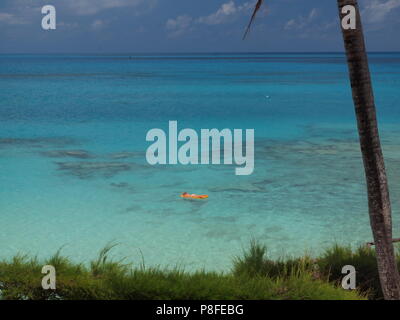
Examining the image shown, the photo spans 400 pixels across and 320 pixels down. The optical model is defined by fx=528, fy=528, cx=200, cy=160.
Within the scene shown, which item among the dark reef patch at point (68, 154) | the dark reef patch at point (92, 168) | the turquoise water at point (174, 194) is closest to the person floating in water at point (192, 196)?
the turquoise water at point (174, 194)

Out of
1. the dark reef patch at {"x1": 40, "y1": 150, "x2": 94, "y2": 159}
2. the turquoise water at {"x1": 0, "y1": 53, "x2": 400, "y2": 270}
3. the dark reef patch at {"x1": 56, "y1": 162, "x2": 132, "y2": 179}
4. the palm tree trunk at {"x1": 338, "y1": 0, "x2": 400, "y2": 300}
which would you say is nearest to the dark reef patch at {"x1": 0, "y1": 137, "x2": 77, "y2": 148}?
the turquoise water at {"x1": 0, "y1": 53, "x2": 400, "y2": 270}

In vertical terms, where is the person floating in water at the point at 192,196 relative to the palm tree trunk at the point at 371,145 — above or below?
above

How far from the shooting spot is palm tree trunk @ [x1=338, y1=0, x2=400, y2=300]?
4.12 metres

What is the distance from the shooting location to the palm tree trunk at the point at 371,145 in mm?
4125

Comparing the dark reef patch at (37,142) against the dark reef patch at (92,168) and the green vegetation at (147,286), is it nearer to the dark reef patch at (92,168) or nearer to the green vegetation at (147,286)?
the dark reef patch at (92,168)

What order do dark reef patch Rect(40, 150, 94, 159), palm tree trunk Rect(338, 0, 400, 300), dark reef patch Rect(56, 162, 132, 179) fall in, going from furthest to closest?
1. dark reef patch Rect(40, 150, 94, 159)
2. dark reef patch Rect(56, 162, 132, 179)
3. palm tree trunk Rect(338, 0, 400, 300)

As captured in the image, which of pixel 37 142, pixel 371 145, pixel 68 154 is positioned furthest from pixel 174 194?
pixel 37 142

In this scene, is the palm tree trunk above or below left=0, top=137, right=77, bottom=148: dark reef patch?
below

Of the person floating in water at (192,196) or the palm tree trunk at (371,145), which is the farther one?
the person floating in water at (192,196)

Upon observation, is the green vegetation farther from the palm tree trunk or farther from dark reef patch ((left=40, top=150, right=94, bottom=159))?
dark reef patch ((left=40, top=150, right=94, bottom=159))

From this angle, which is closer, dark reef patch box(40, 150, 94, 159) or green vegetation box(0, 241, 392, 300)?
green vegetation box(0, 241, 392, 300)

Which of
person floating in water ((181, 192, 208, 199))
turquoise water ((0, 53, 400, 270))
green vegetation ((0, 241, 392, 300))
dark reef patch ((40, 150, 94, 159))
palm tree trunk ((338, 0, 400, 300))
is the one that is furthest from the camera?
dark reef patch ((40, 150, 94, 159))

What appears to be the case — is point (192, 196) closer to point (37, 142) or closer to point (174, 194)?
point (174, 194)

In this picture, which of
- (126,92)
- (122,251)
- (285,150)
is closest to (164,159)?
(285,150)
